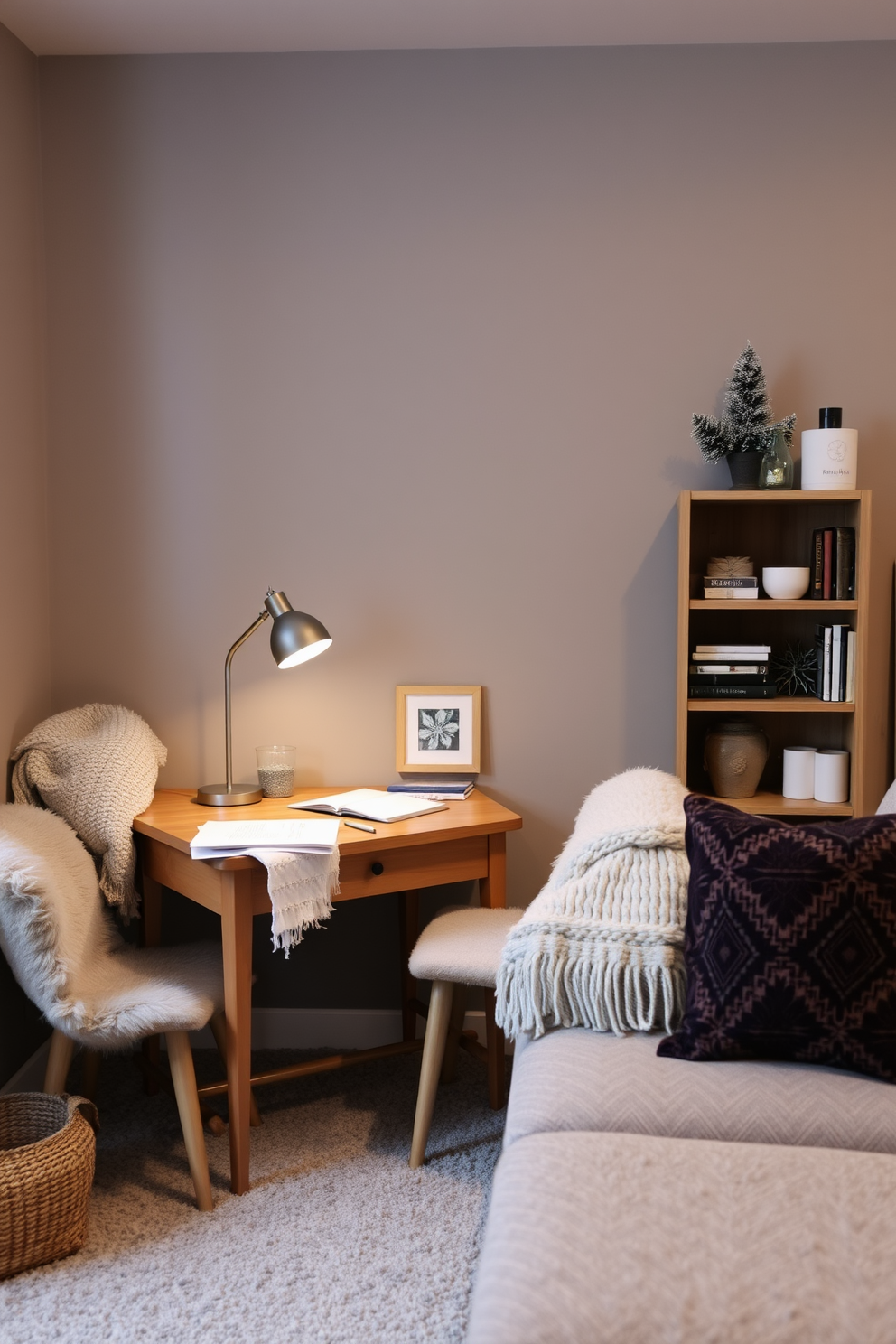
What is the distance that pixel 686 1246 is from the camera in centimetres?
112

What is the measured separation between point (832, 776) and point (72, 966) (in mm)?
1707

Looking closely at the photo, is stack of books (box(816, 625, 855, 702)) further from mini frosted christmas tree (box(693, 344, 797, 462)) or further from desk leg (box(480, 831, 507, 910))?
desk leg (box(480, 831, 507, 910))

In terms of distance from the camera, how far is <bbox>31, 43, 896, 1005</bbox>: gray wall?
254cm

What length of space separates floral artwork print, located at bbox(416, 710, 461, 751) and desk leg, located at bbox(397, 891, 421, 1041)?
378mm

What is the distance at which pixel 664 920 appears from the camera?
5.44 feet

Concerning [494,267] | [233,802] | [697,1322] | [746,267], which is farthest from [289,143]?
[697,1322]

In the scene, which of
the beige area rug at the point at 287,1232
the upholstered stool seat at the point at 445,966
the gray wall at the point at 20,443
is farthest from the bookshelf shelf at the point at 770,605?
the gray wall at the point at 20,443

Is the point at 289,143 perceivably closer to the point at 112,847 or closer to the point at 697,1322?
the point at 112,847

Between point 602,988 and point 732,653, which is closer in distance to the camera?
point 602,988

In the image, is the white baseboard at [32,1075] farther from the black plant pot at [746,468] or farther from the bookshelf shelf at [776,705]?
the black plant pot at [746,468]

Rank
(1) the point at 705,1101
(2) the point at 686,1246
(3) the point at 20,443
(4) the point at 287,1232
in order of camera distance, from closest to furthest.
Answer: (2) the point at 686,1246 → (1) the point at 705,1101 → (4) the point at 287,1232 → (3) the point at 20,443

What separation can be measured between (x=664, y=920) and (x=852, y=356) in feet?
5.30

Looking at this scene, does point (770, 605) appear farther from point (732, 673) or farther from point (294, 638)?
point (294, 638)

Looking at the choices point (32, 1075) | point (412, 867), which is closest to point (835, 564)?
point (412, 867)
